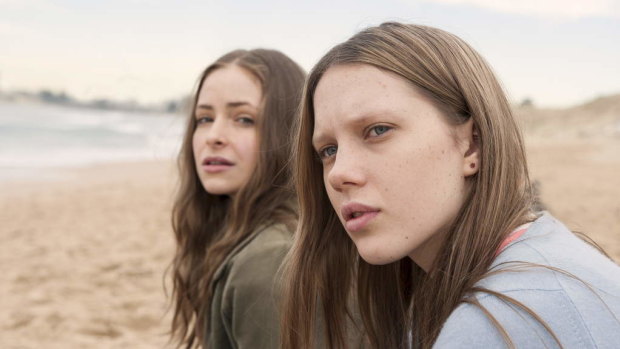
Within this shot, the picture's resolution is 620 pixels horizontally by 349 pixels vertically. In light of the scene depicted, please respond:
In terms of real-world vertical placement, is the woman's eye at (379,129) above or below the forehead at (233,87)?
above

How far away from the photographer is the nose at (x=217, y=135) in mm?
2629

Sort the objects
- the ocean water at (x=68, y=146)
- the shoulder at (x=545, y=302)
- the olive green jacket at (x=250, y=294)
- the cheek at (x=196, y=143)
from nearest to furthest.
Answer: the shoulder at (x=545, y=302) < the olive green jacket at (x=250, y=294) < the cheek at (x=196, y=143) < the ocean water at (x=68, y=146)

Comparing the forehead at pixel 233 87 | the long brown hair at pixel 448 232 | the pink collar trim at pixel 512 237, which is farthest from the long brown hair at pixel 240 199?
the pink collar trim at pixel 512 237

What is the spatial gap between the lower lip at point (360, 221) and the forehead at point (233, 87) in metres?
1.29

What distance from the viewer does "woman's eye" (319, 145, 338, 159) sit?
1.65 metres

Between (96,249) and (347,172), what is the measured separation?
6160 millimetres

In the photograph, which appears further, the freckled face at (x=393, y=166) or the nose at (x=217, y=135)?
the nose at (x=217, y=135)

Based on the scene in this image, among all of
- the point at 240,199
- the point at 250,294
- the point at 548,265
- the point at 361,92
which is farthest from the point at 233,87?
the point at 548,265

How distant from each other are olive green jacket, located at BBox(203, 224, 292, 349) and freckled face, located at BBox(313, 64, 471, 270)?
765 millimetres

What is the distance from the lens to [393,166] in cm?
144

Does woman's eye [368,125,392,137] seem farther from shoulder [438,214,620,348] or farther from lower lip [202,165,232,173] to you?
lower lip [202,165,232,173]

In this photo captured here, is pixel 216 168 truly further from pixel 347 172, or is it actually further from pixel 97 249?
pixel 97 249

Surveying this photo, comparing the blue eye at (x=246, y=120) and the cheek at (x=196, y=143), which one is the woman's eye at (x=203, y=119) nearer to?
the cheek at (x=196, y=143)

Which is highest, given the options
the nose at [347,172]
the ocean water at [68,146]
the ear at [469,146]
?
the ear at [469,146]
